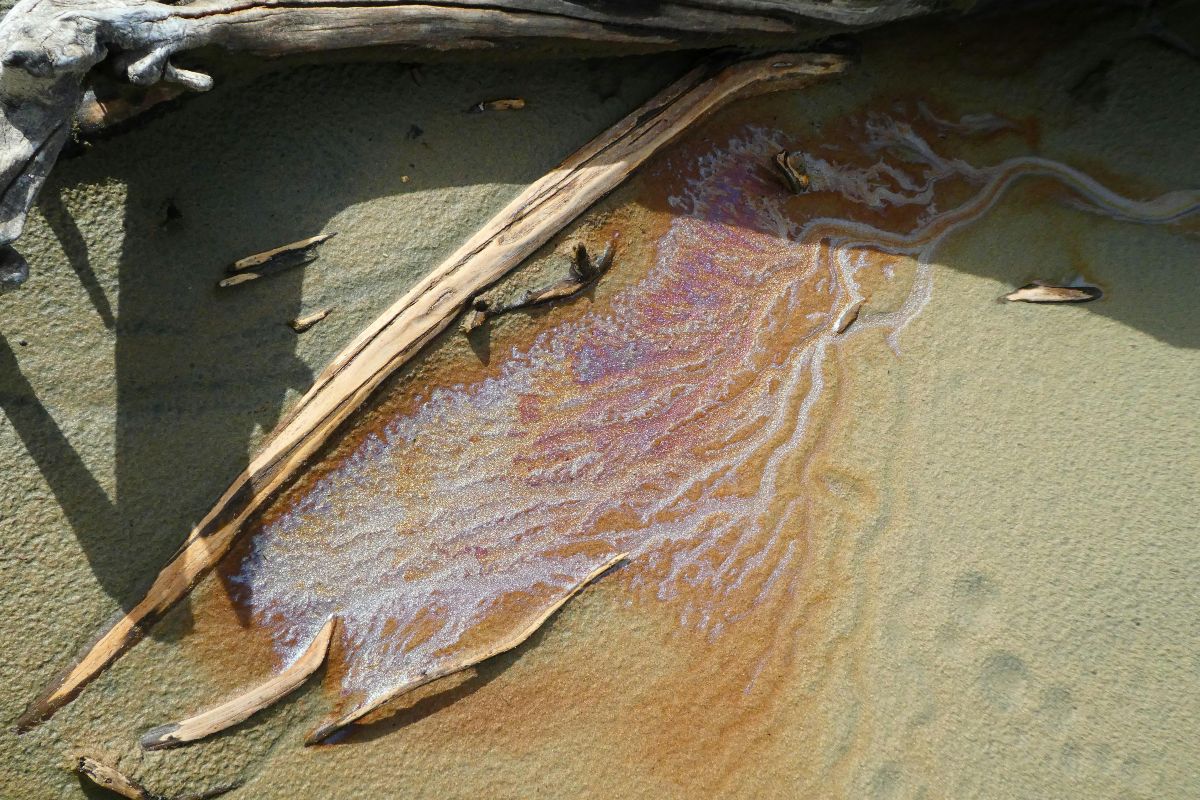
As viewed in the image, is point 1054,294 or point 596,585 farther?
point 1054,294

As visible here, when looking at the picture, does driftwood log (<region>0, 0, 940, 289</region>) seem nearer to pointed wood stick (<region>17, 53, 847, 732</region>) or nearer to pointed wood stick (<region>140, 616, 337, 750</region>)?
pointed wood stick (<region>17, 53, 847, 732</region>)

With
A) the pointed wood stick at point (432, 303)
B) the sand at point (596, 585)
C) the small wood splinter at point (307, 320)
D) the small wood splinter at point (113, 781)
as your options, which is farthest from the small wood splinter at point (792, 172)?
the small wood splinter at point (113, 781)

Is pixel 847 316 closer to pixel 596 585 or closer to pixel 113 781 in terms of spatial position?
pixel 596 585

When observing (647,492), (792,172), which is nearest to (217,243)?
(647,492)

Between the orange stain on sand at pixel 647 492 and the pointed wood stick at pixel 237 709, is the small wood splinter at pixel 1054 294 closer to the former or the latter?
the orange stain on sand at pixel 647 492

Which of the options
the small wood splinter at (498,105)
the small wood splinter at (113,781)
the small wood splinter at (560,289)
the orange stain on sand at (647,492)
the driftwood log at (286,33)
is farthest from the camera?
the small wood splinter at (498,105)

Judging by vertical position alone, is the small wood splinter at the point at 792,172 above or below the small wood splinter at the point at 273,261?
above
